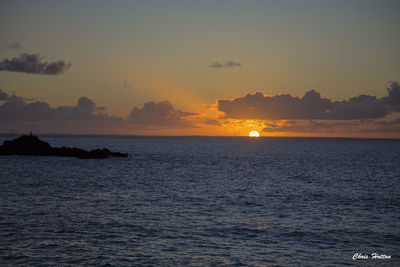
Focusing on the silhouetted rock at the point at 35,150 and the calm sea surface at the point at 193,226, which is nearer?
the calm sea surface at the point at 193,226

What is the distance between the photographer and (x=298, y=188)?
2061 inches

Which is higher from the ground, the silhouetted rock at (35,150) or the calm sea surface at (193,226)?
the silhouetted rock at (35,150)

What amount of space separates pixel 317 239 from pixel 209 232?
24.2ft

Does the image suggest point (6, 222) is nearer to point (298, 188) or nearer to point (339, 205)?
point (339, 205)

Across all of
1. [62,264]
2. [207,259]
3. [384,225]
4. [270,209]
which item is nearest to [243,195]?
[270,209]
